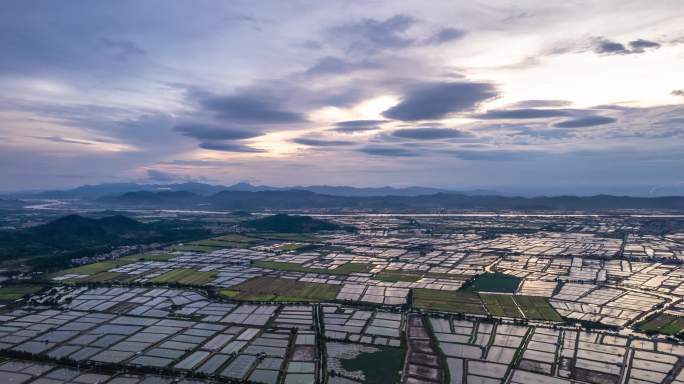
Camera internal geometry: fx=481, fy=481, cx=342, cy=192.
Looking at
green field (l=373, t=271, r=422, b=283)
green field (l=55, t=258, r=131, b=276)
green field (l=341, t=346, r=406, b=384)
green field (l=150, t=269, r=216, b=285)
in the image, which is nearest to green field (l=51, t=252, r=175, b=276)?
green field (l=55, t=258, r=131, b=276)

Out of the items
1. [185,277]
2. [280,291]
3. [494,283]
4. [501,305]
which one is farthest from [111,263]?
[501,305]

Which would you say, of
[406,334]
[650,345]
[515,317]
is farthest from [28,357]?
[650,345]

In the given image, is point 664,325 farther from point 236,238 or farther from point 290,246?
point 236,238

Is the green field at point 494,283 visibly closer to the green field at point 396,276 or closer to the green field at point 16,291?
the green field at point 396,276

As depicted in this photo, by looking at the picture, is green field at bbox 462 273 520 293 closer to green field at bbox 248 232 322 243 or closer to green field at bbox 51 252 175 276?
green field at bbox 248 232 322 243

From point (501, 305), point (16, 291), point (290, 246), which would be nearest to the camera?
point (501, 305)

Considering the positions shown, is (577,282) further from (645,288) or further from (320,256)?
(320,256)
